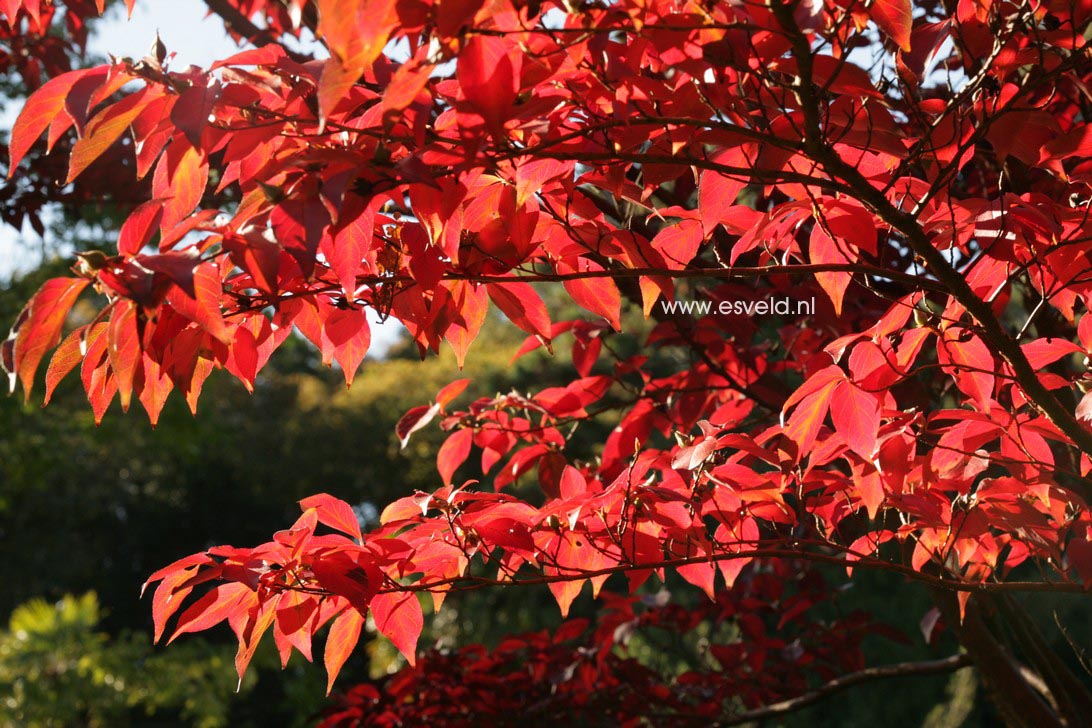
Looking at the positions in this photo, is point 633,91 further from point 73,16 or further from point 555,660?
point 73,16

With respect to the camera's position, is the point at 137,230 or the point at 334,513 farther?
the point at 334,513

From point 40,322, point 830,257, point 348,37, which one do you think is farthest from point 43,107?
point 830,257

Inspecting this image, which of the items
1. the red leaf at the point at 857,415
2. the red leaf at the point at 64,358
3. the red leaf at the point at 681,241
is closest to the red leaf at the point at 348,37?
the red leaf at the point at 64,358

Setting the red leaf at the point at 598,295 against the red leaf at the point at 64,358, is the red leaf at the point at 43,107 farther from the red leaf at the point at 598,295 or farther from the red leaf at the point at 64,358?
the red leaf at the point at 598,295

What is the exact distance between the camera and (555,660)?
2.08m

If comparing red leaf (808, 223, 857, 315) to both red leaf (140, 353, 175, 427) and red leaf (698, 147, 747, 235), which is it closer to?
red leaf (698, 147, 747, 235)

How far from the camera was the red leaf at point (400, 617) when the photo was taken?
0.98m

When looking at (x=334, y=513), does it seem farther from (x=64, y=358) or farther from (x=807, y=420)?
(x=807, y=420)

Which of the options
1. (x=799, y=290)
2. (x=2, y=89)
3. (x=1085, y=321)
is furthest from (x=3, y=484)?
(x=1085, y=321)

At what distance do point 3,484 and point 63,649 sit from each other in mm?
2763

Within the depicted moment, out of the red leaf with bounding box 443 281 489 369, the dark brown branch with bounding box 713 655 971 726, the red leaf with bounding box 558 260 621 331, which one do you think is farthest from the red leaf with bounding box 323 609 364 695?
the dark brown branch with bounding box 713 655 971 726

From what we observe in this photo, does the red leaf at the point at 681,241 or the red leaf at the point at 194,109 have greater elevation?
the red leaf at the point at 681,241

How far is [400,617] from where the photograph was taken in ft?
3.27

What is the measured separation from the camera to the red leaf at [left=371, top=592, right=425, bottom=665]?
0.98 m
